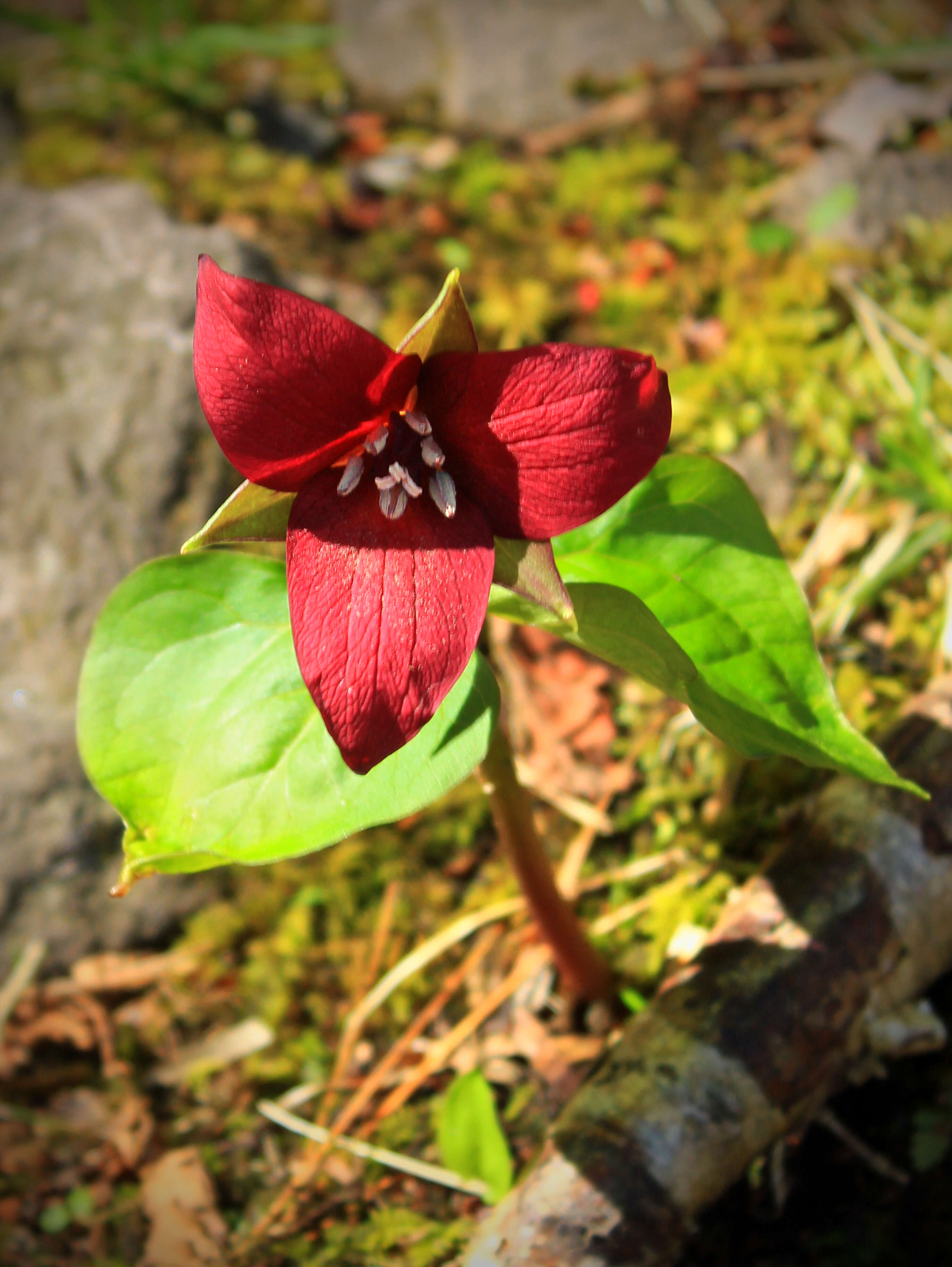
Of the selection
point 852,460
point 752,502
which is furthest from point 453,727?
point 852,460

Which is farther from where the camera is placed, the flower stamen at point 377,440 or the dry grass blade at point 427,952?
the dry grass blade at point 427,952

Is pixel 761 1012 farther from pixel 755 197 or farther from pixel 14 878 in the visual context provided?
pixel 755 197

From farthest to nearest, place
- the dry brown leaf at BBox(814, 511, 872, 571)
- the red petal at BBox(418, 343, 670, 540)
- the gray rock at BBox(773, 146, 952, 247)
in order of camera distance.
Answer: the gray rock at BBox(773, 146, 952, 247)
the dry brown leaf at BBox(814, 511, 872, 571)
the red petal at BBox(418, 343, 670, 540)

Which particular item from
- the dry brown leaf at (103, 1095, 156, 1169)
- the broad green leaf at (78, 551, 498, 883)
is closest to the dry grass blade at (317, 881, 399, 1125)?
the dry brown leaf at (103, 1095, 156, 1169)

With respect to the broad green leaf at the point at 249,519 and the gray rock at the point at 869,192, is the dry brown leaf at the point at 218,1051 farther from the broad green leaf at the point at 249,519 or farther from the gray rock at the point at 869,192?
the gray rock at the point at 869,192

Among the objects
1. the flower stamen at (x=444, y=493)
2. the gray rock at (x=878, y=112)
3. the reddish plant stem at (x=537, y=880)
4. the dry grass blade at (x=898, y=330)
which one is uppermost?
the gray rock at (x=878, y=112)

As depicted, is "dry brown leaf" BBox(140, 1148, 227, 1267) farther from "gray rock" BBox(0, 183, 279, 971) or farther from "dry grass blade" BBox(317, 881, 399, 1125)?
"gray rock" BBox(0, 183, 279, 971)

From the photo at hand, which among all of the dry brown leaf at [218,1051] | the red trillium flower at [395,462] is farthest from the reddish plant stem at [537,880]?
the dry brown leaf at [218,1051]
